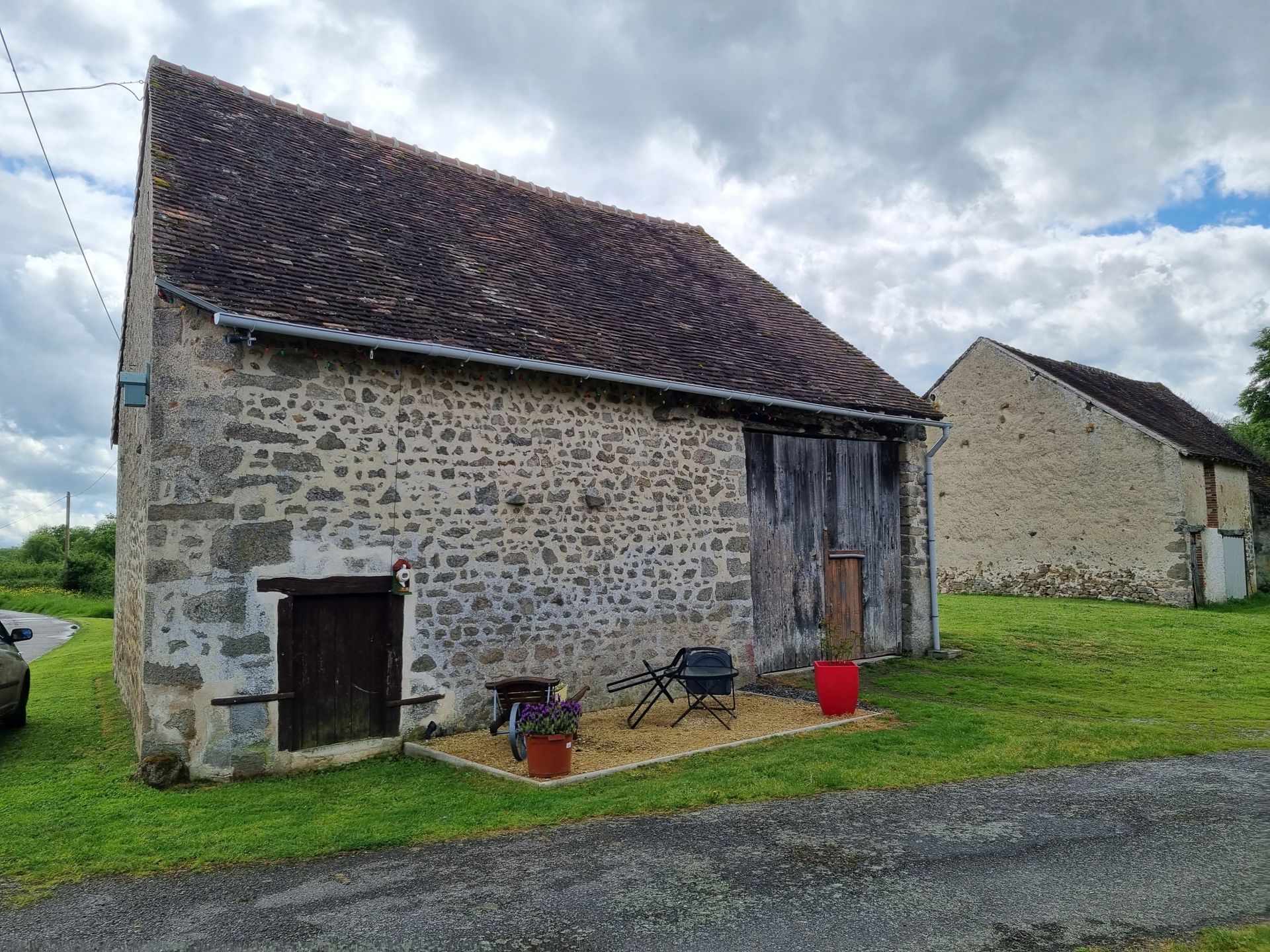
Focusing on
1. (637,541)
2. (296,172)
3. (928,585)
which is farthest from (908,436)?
(296,172)

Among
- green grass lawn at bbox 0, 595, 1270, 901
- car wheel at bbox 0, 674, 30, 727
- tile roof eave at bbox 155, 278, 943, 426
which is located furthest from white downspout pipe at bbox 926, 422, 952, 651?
car wheel at bbox 0, 674, 30, 727

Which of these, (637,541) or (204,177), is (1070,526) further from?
(204,177)

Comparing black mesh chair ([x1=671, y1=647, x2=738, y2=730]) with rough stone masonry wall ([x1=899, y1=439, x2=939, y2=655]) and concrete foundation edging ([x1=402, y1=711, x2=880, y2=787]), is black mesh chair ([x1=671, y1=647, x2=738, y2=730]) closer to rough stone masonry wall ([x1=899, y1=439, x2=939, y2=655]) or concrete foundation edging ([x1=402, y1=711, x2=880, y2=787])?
concrete foundation edging ([x1=402, y1=711, x2=880, y2=787])

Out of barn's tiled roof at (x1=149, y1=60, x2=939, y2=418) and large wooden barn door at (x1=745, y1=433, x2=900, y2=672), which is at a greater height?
barn's tiled roof at (x1=149, y1=60, x2=939, y2=418)

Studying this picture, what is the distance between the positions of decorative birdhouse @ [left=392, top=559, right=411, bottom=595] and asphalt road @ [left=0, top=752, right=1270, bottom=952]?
295cm

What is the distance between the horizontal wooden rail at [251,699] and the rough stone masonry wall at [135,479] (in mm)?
553

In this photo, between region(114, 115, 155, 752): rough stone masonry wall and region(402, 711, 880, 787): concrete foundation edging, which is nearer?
region(402, 711, 880, 787): concrete foundation edging

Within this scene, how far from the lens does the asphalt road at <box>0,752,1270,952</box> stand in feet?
12.9

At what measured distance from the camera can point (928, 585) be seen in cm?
1310

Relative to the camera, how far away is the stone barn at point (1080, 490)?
19734 mm

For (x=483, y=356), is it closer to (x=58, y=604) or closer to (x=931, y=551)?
(x=931, y=551)

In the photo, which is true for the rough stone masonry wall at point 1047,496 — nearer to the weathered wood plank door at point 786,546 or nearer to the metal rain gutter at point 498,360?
the metal rain gutter at point 498,360

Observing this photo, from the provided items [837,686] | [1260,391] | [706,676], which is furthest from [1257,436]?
[706,676]

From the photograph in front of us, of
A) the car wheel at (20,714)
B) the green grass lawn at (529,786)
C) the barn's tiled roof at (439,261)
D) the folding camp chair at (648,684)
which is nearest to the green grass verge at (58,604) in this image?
the green grass lawn at (529,786)
